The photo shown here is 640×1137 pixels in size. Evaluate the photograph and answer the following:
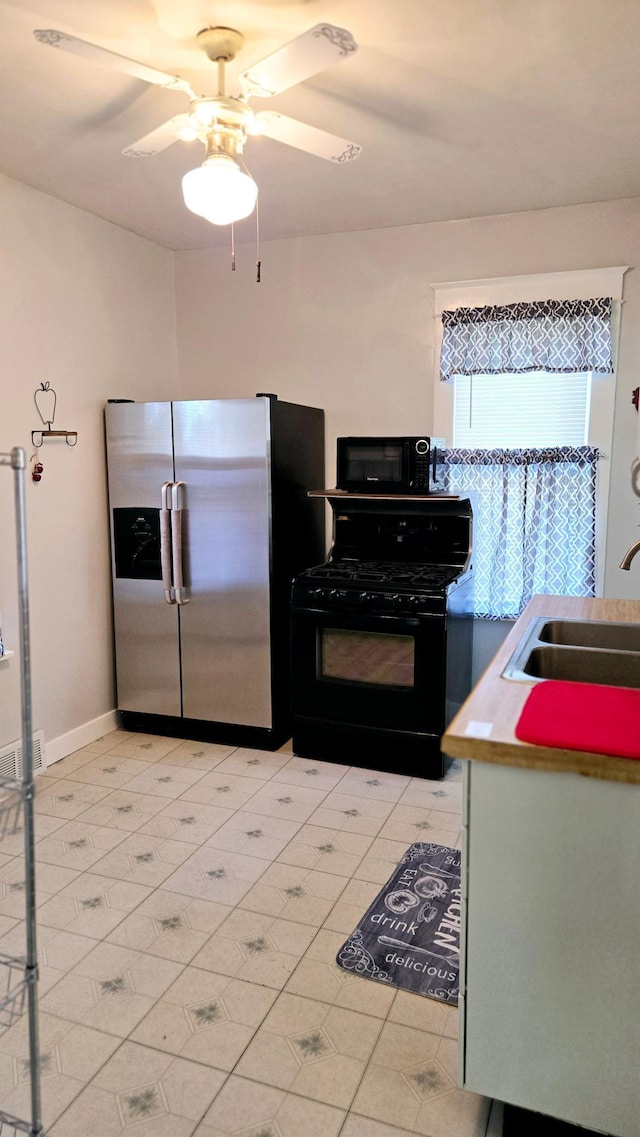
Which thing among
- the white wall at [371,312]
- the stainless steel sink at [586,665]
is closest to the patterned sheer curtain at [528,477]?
the white wall at [371,312]

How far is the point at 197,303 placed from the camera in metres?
4.42

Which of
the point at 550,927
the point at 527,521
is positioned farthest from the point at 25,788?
the point at 527,521

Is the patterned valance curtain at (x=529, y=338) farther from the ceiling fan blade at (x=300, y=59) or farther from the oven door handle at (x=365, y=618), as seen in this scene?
the ceiling fan blade at (x=300, y=59)

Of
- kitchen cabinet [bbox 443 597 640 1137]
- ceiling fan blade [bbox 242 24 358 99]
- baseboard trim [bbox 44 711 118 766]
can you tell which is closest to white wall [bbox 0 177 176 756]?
baseboard trim [bbox 44 711 118 766]

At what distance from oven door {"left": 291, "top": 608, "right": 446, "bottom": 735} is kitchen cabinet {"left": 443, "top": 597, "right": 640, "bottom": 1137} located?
179 cm

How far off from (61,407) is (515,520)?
2.29 metres

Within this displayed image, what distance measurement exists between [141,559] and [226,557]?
477 mm

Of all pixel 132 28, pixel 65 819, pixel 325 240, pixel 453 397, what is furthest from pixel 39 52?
pixel 65 819

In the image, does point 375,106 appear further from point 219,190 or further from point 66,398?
A: point 66,398

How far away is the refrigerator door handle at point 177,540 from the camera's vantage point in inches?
147

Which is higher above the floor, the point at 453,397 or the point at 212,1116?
the point at 453,397

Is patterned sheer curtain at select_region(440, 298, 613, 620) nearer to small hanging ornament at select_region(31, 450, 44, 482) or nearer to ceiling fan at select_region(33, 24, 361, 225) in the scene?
ceiling fan at select_region(33, 24, 361, 225)

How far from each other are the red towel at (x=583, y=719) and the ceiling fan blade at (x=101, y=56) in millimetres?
1765

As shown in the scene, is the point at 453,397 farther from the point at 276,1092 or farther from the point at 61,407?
the point at 276,1092
